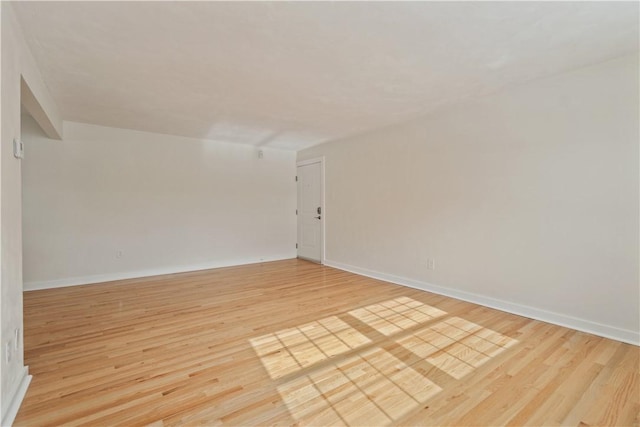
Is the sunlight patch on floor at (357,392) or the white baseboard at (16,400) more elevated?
the white baseboard at (16,400)

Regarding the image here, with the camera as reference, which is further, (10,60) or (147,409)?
(10,60)

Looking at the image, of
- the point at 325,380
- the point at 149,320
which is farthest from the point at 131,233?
the point at 325,380

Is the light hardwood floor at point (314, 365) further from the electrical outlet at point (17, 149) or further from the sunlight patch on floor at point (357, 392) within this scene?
the electrical outlet at point (17, 149)

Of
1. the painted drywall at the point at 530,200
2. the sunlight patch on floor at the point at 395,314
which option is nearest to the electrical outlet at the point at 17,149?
the sunlight patch on floor at the point at 395,314

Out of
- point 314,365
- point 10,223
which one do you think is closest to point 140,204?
point 10,223

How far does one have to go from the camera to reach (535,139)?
2873 mm

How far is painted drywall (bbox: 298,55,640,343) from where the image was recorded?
244 centimetres

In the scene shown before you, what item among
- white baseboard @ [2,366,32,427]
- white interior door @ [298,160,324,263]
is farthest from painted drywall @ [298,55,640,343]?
white baseboard @ [2,366,32,427]

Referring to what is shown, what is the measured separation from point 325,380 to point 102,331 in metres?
2.12

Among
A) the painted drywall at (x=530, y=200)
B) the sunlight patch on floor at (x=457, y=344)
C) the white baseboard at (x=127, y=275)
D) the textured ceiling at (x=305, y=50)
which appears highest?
the textured ceiling at (x=305, y=50)

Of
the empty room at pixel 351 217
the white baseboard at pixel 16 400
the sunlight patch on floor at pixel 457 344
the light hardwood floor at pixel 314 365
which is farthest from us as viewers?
the sunlight patch on floor at pixel 457 344

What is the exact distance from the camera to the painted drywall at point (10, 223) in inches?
→ 61.7

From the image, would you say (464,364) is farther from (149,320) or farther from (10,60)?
(10,60)

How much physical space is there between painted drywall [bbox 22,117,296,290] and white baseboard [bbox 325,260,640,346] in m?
2.82
